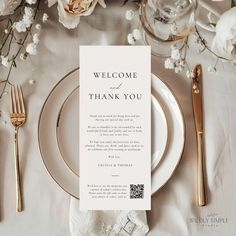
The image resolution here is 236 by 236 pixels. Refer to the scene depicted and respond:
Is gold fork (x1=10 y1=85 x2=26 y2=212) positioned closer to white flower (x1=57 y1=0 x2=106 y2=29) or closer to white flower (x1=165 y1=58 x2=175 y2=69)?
white flower (x1=57 y1=0 x2=106 y2=29)

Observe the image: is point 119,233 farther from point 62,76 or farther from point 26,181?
point 62,76

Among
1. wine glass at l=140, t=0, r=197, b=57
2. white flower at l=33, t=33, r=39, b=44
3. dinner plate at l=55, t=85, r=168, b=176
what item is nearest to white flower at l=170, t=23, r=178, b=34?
wine glass at l=140, t=0, r=197, b=57

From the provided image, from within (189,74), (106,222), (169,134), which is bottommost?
(106,222)

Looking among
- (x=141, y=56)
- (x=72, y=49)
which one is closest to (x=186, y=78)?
(x=141, y=56)

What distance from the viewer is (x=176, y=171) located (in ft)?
2.50

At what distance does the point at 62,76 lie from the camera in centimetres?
77

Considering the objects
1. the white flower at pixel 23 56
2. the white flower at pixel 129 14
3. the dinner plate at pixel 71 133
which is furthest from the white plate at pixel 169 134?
the white flower at pixel 23 56

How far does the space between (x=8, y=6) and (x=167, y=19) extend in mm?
262

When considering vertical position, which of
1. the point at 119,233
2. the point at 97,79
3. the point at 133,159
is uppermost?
the point at 97,79

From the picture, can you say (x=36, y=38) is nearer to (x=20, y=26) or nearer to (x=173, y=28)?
(x=20, y=26)

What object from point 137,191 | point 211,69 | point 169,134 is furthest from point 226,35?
point 137,191

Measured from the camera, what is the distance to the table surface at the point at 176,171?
76cm

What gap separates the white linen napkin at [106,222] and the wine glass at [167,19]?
0.29 m

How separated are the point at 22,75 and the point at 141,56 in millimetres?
210
